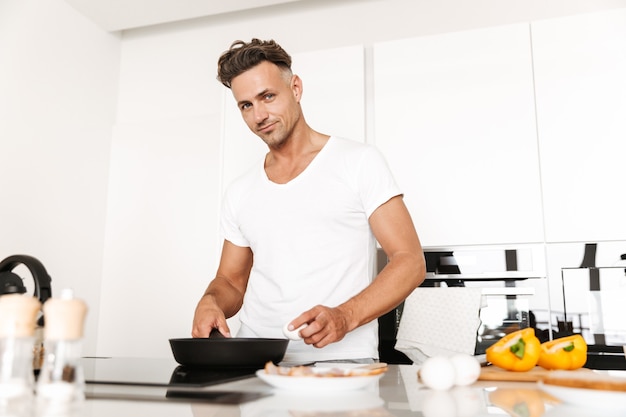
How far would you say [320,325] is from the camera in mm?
1012

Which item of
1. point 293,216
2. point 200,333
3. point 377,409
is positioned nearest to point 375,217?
point 293,216

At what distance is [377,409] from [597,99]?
6.77ft

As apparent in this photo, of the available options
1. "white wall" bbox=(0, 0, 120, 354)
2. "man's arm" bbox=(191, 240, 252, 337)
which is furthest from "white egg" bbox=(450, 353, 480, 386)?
"white wall" bbox=(0, 0, 120, 354)

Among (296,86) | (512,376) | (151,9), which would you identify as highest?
(151,9)

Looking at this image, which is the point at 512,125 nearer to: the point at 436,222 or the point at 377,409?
the point at 436,222

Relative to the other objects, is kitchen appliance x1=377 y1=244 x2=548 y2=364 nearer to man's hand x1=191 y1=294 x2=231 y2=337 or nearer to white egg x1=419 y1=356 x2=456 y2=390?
man's hand x1=191 y1=294 x2=231 y2=337

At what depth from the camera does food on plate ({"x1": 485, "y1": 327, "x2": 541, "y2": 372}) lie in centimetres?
97

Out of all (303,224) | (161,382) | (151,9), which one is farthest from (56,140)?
(161,382)

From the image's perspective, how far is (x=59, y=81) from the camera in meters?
2.97

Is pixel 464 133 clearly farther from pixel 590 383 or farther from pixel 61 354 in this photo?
pixel 61 354

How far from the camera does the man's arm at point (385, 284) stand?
1044 millimetres

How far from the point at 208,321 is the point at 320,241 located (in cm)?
35

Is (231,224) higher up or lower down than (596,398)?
higher up

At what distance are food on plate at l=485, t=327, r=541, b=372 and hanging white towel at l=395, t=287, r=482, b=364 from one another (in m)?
1.26
